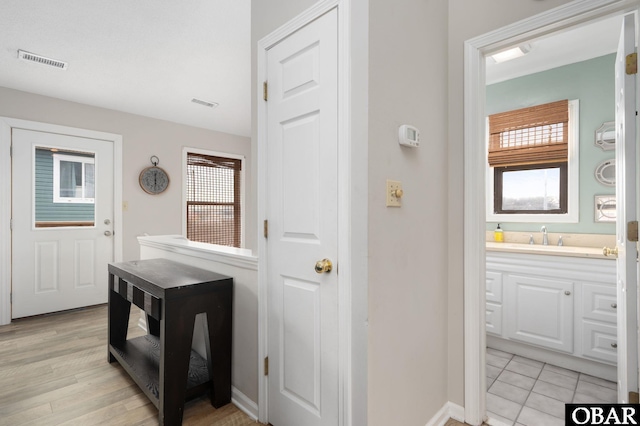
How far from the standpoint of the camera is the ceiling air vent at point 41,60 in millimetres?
2645

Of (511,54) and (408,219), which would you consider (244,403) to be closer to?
(408,219)

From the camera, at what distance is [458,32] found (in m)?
1.75

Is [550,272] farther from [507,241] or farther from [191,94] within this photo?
[191,94]

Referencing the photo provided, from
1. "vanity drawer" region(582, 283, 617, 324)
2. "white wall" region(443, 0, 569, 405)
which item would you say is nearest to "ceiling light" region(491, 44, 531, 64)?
"white wall" region(443, 0, 569, 405)

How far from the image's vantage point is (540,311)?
8.01 feet

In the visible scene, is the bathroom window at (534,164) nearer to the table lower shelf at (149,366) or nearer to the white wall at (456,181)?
the white wall at (456,181)

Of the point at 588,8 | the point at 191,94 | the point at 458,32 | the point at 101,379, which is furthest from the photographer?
the point at 191,94

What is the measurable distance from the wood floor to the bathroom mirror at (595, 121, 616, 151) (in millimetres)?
3467

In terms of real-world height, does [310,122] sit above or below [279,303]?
above

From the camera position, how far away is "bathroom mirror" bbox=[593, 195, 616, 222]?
2.65 meters

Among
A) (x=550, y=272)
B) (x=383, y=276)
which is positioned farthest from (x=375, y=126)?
(x=550, y=272)

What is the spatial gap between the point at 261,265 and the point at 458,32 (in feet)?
5.58

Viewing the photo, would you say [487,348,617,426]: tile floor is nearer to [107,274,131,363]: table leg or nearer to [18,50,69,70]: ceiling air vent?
[107,274,131,363]: table leg

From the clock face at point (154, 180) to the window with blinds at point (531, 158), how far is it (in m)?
4.29
